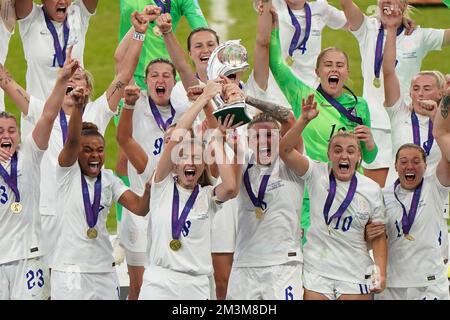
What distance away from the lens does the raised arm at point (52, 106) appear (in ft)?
35.6

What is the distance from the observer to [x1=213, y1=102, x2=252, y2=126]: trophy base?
10562mm

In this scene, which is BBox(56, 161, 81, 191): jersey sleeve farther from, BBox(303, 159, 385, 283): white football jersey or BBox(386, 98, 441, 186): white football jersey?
BBox(386, 98, 441, 186): white football jersey

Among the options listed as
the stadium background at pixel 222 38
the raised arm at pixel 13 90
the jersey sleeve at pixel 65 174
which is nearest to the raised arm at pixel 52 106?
the jersey sleeve at pixel 65 174

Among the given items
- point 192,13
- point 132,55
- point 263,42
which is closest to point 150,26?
point 192,13

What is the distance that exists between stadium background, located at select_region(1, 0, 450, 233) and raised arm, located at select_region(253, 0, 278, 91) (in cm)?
462

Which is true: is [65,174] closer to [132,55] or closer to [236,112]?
[132,55]

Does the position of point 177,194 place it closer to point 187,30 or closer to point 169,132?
point 169,132

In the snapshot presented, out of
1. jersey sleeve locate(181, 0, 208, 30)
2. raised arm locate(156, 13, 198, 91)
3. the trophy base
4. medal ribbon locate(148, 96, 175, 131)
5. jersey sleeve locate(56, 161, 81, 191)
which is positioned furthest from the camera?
jersey sleeve locate(181, 0, 208, 30)

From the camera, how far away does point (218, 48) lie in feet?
36.6

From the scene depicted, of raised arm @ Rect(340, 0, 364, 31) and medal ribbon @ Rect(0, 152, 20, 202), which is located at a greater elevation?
raised arm @ Rect(340, 0, 364, 31)

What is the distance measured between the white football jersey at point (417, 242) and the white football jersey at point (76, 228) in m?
2.03

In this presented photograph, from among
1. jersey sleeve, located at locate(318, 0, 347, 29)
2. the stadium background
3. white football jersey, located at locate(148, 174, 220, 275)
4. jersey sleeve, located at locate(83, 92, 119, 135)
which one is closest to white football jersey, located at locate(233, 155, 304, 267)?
white football jersey, located at locate(148, 174, 220, 275)

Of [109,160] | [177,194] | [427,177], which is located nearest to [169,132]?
[177,194]

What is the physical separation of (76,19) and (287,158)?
2.48 metres
